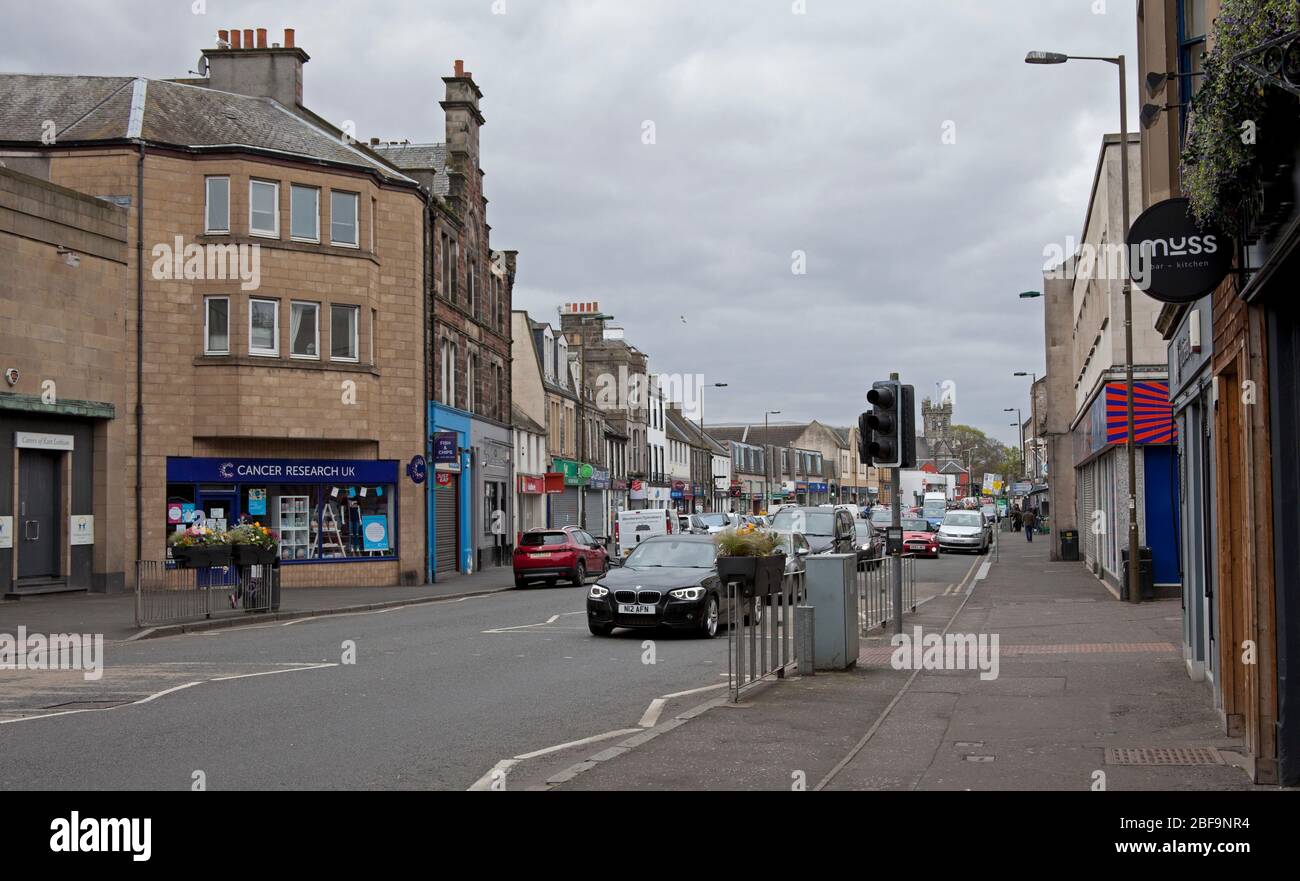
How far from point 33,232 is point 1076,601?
69.3 feet

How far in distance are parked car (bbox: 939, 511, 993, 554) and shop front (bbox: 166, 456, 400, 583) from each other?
23636 mm

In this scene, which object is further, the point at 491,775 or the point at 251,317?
the point at 251,317

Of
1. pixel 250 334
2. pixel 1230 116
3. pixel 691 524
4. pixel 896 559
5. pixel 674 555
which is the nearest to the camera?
pixel 1230 116

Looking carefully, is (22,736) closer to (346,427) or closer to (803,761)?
(803,761)

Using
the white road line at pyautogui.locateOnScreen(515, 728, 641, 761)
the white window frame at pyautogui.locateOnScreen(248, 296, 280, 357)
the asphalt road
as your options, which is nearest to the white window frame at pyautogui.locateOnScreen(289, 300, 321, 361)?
the white window frame at pyautogui.locateOnScreen(248, 296, 280, 357)

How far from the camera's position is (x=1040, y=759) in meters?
8.49

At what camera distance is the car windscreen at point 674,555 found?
61.4 ft

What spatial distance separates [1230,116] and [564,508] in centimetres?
5360

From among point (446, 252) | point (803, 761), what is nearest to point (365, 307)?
point (446, 252)

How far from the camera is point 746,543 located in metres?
13.8

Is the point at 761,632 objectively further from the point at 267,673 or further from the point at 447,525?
the point at 447,525

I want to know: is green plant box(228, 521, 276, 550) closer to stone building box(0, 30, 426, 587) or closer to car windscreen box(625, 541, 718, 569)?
car windscreen box(625, 541, 718, 569)
